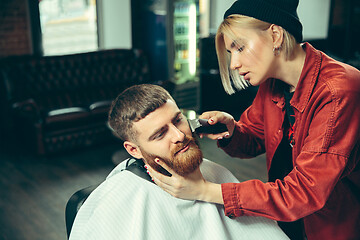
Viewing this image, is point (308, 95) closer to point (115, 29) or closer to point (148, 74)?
point (148, 74)

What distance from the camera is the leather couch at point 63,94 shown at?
4.15 m

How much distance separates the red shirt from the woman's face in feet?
0.42

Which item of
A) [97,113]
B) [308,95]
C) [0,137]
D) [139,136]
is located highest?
[308,95]

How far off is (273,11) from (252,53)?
0.47ft

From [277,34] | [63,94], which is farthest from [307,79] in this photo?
[63,94]

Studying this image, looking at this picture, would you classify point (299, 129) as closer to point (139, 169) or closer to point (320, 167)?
point (320, 167)

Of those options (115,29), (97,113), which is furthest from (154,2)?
(97,113)

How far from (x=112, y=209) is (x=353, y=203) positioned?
82cm

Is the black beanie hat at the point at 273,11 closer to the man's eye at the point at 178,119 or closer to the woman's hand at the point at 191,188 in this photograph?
the man's eye at the point at 178,119

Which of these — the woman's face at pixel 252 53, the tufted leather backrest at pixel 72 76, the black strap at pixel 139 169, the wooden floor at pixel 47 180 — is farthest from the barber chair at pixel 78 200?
the tufted leather backrest at pixel 72 76

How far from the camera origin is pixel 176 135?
1355 millimetres

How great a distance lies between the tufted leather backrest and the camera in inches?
177

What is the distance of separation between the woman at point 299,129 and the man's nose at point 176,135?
10 cm

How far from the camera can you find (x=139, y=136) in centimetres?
138
